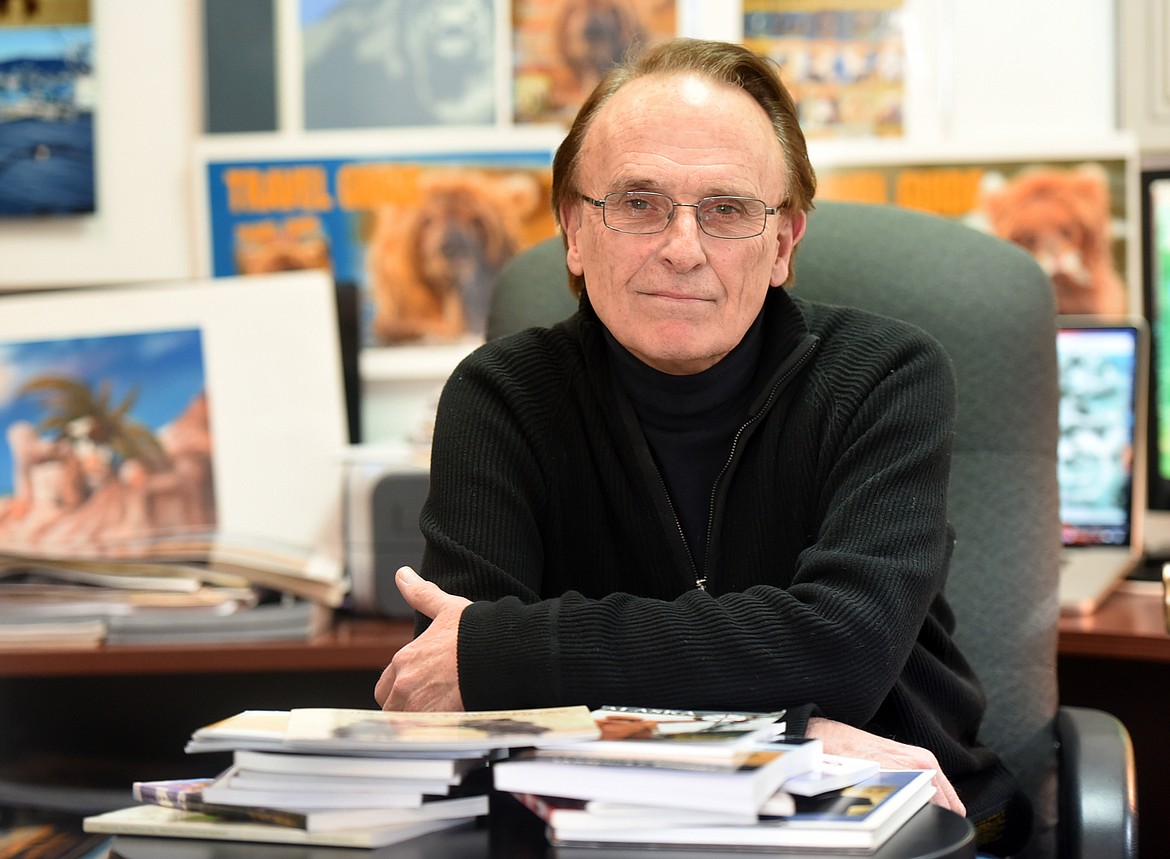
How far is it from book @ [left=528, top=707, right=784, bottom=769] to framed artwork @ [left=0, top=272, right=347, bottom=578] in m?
1.18

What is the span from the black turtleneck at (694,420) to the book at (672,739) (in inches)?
16.3

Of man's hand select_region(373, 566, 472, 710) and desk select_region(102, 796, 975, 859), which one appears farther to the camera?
man's hand select_region(373, 566, 472, 710)

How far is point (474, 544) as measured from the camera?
119 centimetres

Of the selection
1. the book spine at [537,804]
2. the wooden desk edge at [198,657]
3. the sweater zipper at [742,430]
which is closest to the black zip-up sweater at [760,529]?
the sweater zipper at [742,430]

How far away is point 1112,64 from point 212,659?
176cm

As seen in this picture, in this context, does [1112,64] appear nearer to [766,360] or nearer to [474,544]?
[766,360]

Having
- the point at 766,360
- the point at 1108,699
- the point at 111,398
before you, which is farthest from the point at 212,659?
the point at 1108,699

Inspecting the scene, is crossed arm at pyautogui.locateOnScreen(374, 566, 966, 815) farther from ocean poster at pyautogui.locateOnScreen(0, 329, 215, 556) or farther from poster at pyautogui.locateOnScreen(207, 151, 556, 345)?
poster at pyautogui.locateOnScreen(207, 151, 556, 345)

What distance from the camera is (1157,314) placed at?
6.68 feet

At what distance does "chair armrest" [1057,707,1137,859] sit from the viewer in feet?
3.64

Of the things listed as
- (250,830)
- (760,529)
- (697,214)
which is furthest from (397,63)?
(250,830)

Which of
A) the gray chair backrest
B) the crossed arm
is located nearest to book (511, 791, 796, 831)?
the crossed arm

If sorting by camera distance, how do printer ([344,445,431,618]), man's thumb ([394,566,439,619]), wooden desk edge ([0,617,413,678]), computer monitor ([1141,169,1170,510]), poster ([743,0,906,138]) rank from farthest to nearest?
poster ([743,0,906,138]), computer monitor ([1141,169,1170,510]), printer ([344,445,431,618]), wooden desk edge ([0,617,413,678]), man's thumb ([394,566,439,619])

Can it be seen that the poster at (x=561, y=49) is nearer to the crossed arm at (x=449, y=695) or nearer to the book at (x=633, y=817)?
the crossed arm at (x=449, y=695)
